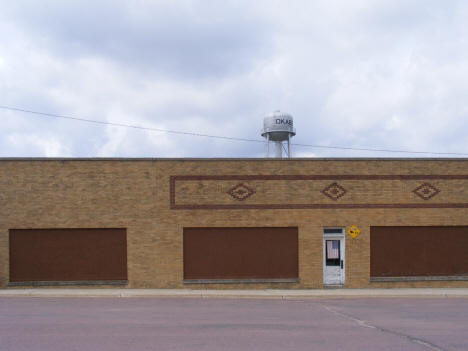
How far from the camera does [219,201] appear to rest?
785 inches

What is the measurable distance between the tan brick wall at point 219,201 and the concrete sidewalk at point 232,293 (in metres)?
0.77

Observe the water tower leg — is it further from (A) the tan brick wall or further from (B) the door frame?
(B) the door frame

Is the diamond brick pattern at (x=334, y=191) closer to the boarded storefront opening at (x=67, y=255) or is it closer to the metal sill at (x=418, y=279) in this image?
the metal sill at (x=418, y=279)

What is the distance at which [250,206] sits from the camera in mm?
19969

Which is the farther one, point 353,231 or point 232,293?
point 353,231

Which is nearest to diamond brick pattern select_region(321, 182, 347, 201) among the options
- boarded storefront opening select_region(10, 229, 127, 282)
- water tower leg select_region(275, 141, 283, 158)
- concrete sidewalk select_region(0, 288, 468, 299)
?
concrete sidewalk select_region(0, 288, 468, 299)

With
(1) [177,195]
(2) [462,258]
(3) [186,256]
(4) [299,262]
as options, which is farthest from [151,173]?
(2) [462,258]

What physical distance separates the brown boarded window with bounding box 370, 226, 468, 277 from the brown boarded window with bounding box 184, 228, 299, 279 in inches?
133

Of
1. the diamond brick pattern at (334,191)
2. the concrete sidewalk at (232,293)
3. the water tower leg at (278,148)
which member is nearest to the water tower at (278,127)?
the water tower leg at (278,148)

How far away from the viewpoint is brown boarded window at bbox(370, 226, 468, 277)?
20.3 metres

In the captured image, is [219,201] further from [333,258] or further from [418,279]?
[418,279]

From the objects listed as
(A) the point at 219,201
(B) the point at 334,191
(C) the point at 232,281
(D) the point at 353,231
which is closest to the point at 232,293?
(C) the point at 232,281
